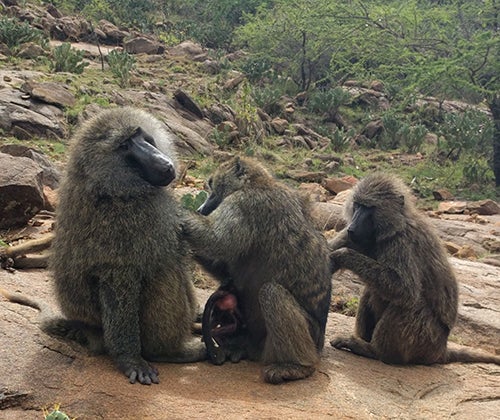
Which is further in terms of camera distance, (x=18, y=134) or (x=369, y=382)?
(x=18, y=134)

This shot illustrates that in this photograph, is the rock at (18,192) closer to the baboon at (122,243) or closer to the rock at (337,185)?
the baboon at (122,243)

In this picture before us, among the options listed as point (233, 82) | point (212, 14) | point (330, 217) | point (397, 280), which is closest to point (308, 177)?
point (330, 217)

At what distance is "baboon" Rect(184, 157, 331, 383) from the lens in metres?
3.80

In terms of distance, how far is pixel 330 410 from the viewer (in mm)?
3447

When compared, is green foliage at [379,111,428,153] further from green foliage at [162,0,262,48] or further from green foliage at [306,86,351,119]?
green foliage at [162,0,262,48]

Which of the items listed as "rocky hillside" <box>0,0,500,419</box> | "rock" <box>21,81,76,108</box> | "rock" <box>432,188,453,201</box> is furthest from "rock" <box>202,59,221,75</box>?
"rock" <box>432,188,453,201</box>

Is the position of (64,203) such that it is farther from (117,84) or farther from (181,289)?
(117,84)

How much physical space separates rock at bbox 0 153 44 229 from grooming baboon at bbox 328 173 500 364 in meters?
3.11

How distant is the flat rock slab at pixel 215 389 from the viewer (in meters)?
3.17

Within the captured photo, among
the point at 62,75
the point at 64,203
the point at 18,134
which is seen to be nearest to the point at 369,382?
the point at 64,203

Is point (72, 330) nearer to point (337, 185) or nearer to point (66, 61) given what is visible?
point (337, 185)

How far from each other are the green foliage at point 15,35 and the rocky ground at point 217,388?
1180 cm

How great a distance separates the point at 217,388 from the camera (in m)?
3.55

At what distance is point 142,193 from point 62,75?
36.3ft
